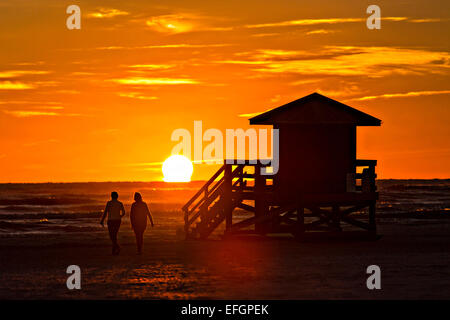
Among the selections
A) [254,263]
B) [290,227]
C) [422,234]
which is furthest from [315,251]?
[422,234]

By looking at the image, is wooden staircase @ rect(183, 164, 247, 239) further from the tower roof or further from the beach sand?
the tower roof

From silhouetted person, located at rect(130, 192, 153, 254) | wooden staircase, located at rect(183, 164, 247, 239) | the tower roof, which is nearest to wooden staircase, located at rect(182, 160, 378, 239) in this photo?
wooden staircase, located at rect(183, 164, 247, 239)

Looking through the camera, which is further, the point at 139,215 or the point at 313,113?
the point at 313,113

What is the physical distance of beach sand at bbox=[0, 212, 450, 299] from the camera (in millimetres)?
15383

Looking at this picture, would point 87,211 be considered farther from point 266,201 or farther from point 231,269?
point 231,269

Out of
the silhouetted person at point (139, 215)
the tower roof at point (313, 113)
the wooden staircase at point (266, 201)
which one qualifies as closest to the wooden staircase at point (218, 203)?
the wooden staircase at point (266, 201)

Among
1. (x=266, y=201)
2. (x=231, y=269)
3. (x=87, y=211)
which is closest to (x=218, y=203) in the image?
(x=266, y=201)

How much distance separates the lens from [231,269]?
19047 mm

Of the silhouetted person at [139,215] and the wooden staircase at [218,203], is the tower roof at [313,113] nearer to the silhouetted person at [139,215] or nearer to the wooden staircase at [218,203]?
the wooden staircase at [218,203]

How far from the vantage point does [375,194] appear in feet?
91.5

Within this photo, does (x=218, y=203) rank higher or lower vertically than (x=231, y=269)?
higher
